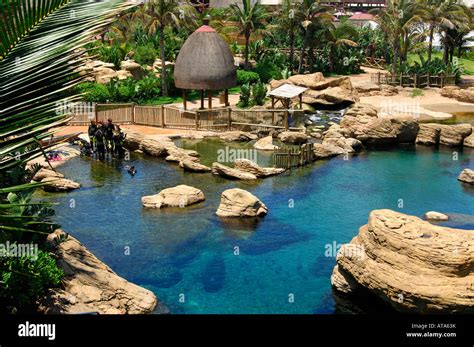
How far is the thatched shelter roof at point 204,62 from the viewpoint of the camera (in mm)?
30922

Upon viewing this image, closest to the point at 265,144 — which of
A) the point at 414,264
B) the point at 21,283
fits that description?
the point at 414,264

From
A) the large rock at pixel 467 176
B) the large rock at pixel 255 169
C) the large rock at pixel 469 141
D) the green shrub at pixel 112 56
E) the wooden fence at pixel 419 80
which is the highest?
the green shrub at pixel 112 56

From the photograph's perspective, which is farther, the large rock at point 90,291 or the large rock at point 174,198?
the large rock at point 174,198

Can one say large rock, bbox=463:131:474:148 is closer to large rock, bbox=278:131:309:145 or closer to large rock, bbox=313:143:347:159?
large rock, bbox=313:143:347:159

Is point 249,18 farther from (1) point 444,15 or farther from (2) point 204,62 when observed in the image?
(1) point 444,15

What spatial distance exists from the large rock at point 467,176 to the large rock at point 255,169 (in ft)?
22.3

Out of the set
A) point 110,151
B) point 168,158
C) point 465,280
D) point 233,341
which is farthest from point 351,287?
point 110,151

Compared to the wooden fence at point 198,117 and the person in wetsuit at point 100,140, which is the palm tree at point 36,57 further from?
the wooden fence at point 198,117

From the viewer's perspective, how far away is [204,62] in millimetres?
31031

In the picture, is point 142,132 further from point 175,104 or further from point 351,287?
point 351,287

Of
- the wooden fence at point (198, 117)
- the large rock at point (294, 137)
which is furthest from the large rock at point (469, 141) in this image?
the wooden fence at point (198, 117)

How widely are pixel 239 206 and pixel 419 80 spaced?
29.1 m

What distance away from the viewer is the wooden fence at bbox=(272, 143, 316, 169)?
77.0ft

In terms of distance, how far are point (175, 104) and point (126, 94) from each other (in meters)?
2.97
